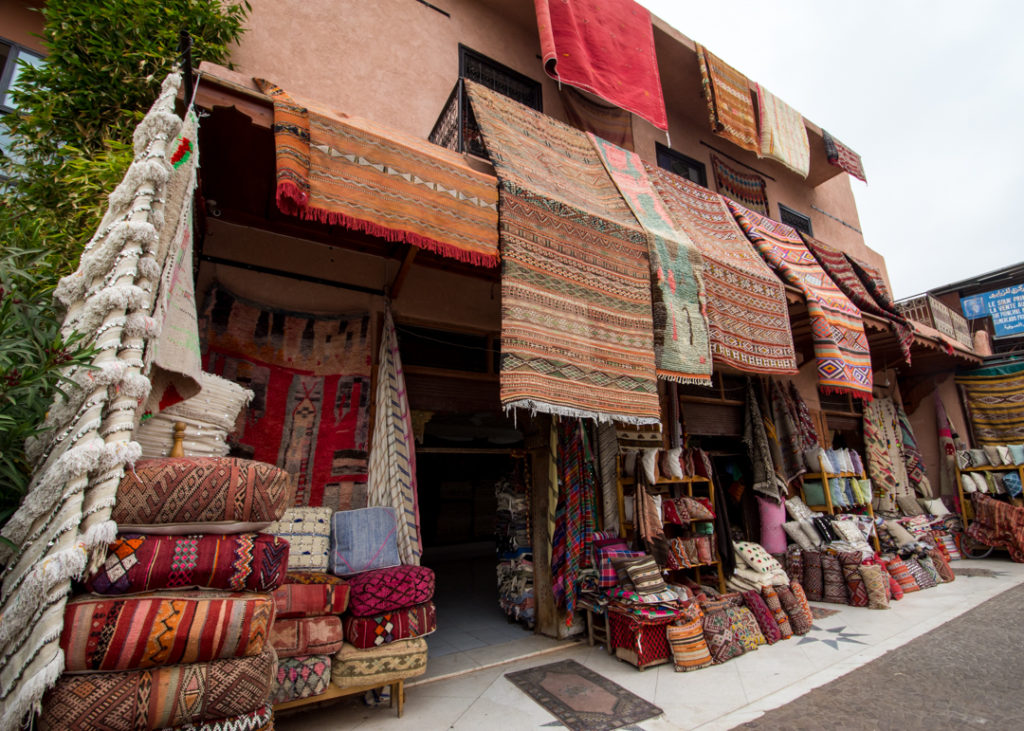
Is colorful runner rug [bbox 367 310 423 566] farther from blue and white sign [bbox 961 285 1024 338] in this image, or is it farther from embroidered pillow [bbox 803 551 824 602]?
blue and white sign [bbox 961 285 1024 338]

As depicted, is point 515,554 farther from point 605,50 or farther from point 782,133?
point 782,133

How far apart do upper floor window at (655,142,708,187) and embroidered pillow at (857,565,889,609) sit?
557 centimetres

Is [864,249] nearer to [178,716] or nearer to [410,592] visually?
[410,592]

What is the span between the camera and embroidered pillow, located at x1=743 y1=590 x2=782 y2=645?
3.97 metres

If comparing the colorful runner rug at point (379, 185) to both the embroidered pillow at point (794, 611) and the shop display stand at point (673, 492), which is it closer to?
the shop display stand at point (673, 492)

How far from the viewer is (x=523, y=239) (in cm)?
308

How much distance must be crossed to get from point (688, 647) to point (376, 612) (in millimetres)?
2371

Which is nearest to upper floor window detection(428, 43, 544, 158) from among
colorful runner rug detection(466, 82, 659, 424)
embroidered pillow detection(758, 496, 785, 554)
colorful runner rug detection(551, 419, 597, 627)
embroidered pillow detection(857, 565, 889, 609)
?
colorful runner rug detection(466, 82, 659, 424)

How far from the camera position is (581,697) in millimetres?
3045

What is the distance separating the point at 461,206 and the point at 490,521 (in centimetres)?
820

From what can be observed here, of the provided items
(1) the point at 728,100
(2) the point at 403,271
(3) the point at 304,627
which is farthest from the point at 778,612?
(1) the point at 728,100

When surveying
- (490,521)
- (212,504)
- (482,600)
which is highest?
(212,504)

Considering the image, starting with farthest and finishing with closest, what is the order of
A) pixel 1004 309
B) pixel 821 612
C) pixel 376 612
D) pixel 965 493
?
pixel 1004 309
pixel 965 493
pixel 821 612
pixel 376 612

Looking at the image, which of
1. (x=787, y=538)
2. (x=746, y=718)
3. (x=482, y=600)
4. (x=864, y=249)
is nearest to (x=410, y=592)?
(x=746, y=718)
